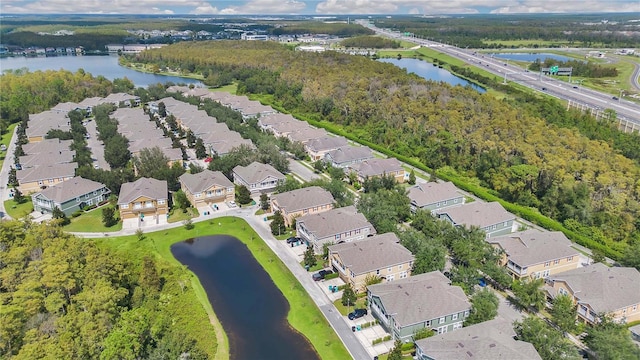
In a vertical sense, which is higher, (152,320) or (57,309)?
(57,309)

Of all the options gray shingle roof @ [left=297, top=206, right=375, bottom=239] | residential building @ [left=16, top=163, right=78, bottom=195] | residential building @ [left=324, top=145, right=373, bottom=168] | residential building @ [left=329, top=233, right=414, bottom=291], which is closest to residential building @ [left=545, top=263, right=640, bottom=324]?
residential building @ [left=329, top=233, right=414, bottom=291]

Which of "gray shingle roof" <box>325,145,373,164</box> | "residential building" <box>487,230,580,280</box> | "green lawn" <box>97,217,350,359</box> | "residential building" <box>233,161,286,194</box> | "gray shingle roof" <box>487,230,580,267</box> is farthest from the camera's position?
"gray shingle roof" <box>325,145,373,164</box>

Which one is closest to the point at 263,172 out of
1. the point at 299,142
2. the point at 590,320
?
the point at 299,142

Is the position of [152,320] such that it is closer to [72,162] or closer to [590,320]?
[590,320]

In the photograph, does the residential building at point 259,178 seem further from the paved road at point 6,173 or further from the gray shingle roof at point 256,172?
the paved road at point 6,173

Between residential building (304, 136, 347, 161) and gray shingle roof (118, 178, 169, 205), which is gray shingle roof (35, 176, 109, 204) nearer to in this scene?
gray shingle roof (118, 178, 169, 205)

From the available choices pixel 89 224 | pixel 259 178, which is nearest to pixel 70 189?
pixel 89 224

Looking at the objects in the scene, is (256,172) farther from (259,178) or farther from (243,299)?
(243,299)
